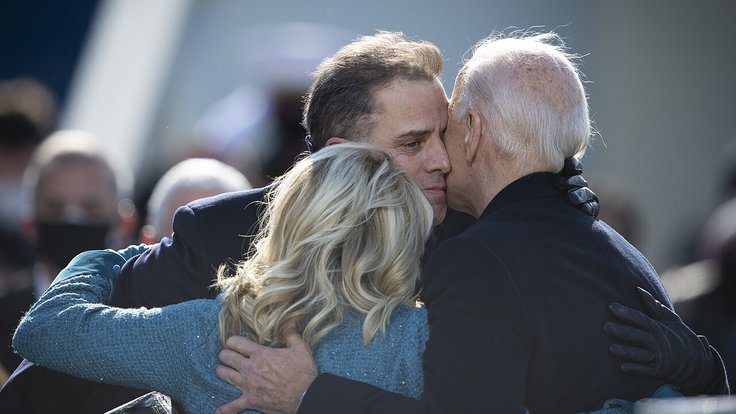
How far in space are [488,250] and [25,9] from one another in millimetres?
7546

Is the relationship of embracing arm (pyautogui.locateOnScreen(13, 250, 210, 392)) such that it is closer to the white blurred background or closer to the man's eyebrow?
the man's eyebrow

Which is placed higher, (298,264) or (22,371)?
(298,264)

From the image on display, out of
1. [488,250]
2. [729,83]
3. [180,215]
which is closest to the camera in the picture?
[488,250]

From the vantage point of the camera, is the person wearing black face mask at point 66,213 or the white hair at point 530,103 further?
the person wearing black face mask at point 66,213

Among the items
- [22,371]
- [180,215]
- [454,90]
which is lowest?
[22,371]

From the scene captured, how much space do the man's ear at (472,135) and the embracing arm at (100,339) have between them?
1.06 m

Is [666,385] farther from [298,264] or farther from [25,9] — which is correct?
[25,9]

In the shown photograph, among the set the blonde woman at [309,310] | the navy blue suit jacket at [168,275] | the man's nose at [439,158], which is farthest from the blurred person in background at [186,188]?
the blonde woman at [309,310]

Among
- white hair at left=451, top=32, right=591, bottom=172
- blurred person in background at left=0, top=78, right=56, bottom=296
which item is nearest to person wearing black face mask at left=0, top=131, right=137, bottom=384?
blurred person in background at left=0, top=78, right=56, bottom=296

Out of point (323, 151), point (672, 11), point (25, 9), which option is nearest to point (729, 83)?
point (672, 11)

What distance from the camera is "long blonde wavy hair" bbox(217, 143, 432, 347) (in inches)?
130

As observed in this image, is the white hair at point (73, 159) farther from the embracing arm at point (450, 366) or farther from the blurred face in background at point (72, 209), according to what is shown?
the embracing arm at point (450, 366)

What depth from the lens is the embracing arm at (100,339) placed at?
11.0 ft

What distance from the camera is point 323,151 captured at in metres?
3.54
